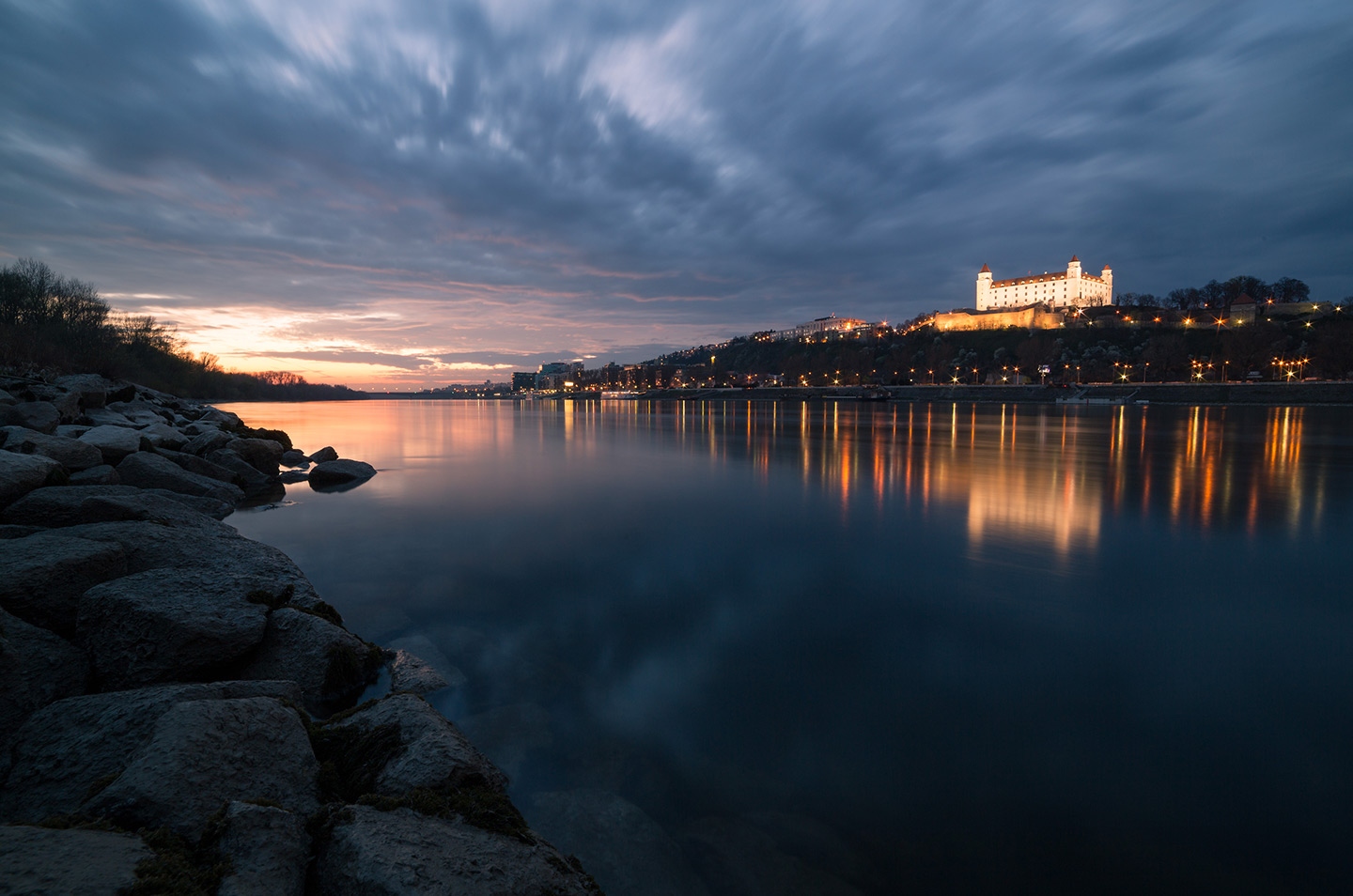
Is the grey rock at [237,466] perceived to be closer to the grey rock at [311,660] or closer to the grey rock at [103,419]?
the grey rock at [103,419]

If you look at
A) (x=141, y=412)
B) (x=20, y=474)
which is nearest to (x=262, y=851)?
(x=20, y=474)

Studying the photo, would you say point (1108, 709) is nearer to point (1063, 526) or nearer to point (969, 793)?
point (969, 793)

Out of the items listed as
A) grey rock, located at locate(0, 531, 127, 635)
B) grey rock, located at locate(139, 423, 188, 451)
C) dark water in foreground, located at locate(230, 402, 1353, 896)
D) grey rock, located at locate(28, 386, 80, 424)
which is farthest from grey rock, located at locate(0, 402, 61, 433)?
grey rock, located at locate(0, 531, 127, 635)

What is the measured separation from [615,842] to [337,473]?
702 inches

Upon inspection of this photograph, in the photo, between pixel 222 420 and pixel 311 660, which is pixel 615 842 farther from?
pixel 222 420

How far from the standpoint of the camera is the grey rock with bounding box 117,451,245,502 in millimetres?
10602

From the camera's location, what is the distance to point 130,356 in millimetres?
52094

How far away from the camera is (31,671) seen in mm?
4016

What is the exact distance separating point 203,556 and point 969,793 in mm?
7587

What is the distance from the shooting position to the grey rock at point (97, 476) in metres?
9.46

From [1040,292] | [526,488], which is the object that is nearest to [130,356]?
[526,488]

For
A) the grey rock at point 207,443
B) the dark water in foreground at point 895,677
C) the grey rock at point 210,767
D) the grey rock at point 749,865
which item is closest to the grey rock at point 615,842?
the dark water in foreground at point 895,677

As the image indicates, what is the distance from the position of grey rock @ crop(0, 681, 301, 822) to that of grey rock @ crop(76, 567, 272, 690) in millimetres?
925

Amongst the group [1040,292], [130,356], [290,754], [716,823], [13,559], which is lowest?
[716,823]
